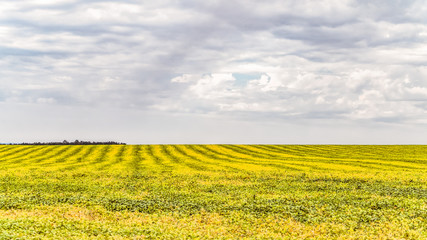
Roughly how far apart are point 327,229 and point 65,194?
82.1 feet

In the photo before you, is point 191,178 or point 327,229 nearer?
point 327,229

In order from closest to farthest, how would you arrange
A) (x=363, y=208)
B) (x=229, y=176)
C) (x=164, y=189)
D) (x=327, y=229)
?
(x=327, y=229), (x=363, y=208), (x=164, y=189), (x=229, y=176)

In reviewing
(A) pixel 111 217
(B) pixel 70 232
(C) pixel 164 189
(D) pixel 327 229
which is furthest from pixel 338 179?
(B) pixel 70 232

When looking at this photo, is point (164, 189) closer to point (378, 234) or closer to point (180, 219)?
point (180, 219)

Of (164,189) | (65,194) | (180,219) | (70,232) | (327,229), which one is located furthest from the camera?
(164,189)

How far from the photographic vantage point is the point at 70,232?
73.4 feet

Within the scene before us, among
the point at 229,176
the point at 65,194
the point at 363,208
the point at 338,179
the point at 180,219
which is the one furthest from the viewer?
the point at 229,176

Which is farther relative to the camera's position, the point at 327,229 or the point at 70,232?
the point at 327,229

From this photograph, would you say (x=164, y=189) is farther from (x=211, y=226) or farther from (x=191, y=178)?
(x=211, y=226)

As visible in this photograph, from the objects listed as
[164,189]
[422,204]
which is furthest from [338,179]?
[164,189]

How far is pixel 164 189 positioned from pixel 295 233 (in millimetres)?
20239

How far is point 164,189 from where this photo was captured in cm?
4128

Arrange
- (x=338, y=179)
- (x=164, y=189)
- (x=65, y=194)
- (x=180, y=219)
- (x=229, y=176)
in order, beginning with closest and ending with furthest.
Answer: (x=180, y=219)
(x=65, y=194)
(x=164, y=189)
(x=338, y=179)
(x=229, y=176)

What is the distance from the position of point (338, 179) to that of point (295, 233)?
2807cm
